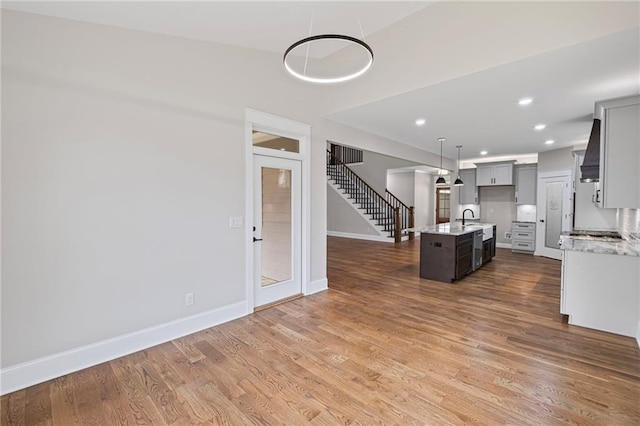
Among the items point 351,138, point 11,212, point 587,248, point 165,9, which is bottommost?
point 587,248

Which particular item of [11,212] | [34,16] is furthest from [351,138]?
[11,212]

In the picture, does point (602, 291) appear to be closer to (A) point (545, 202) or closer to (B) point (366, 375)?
(B) point (366, 375)

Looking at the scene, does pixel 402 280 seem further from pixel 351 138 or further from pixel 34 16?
pixel 34 16

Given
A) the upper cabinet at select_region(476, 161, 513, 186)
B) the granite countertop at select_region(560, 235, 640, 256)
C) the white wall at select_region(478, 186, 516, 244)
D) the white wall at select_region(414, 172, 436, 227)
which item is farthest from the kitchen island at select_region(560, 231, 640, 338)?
the white wall at select_region(414, 172, 436, 227)

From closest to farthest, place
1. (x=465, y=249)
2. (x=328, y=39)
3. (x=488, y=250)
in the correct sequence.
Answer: (x=328, y=39) < (x=465, y=249) < (x=488, y=250)

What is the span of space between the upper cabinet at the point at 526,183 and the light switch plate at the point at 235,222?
306 inches

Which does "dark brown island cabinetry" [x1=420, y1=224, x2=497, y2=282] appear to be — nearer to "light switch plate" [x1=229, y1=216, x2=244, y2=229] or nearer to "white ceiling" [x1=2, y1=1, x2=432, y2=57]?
"light switch plate" [x1=229, y1=216, x2=244, y2=229]

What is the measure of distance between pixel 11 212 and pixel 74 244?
Result: 1.46 ft

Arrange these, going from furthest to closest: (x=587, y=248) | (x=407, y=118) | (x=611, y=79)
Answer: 1. (x=407, y=118)
2. (x=587, y=248)
3. (x=611, y=79)

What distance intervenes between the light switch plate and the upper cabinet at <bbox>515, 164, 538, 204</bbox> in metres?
7.78

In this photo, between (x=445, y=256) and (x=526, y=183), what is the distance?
4702mm

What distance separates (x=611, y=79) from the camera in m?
2.94

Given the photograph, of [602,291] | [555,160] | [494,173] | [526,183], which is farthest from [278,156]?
[526,183]

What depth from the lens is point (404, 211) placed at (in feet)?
34.0
